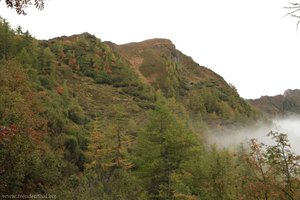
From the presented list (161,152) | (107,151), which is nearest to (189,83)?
(107,151)

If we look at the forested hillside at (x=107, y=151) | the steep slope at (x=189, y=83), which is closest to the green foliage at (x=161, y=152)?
the forested hillside at (x=107, y=151)

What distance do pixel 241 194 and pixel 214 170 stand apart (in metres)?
5.79

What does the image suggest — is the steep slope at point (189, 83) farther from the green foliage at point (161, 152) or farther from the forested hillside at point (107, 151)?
the green foliage at point (161, 152)

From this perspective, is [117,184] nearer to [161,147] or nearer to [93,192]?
[161,147]

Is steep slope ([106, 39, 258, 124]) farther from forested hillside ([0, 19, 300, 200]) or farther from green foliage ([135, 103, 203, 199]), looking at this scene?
green foliage ([135, 103, 203, 199])

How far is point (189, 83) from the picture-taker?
414 feet

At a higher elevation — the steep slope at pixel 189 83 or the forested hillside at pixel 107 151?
the steep slope at pixel 189 83

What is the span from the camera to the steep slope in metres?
93.9

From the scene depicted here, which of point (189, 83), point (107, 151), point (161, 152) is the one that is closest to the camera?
point (161, 152)

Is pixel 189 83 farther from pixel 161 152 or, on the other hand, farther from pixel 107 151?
pixel 161 152

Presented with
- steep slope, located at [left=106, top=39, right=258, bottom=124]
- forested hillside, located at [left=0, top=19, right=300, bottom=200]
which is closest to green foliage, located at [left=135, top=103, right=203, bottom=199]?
forested hillside, located at [left=0, top=19, right=300, bottom=200]

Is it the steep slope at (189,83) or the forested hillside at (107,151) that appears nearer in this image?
the forested hillside at (107,151)

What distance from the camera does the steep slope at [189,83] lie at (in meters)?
93.9

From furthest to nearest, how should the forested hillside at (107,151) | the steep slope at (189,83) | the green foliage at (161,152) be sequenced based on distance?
the steep slope at (189,83) < the green foliage at (161,152) < the forested hillside at (107,151)
